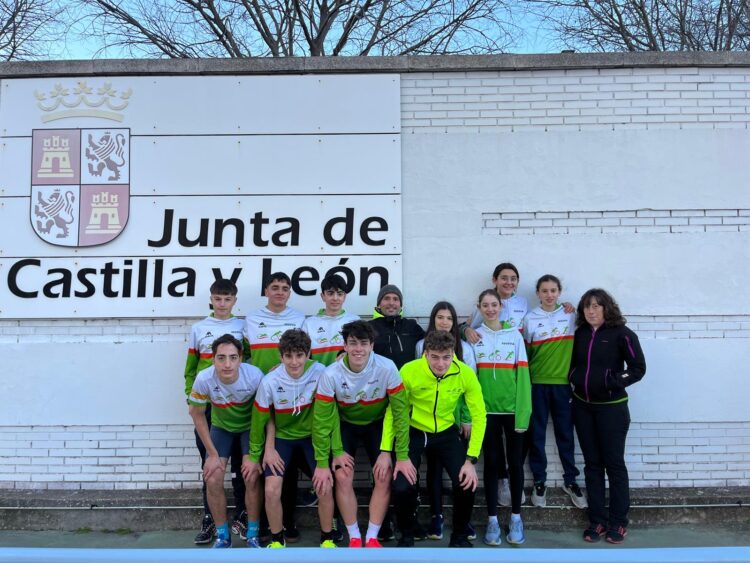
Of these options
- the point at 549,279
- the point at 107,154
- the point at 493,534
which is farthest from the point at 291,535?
the point at 107,154

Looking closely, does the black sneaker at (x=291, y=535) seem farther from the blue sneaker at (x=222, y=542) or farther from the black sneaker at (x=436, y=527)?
the black sneaker at (x=436, y=527)

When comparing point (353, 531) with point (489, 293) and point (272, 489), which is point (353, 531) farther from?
point (489, 293)

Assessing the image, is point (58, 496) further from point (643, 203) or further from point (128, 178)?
point (643, 203)

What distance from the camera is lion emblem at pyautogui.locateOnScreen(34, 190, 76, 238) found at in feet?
16.6

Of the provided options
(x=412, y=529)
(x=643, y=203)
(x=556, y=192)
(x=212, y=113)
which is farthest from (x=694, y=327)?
(x=212, y=113)

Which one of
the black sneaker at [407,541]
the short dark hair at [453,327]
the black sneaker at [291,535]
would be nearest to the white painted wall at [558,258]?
the short dark hair at [453,327]

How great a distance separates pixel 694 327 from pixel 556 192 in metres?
1.58

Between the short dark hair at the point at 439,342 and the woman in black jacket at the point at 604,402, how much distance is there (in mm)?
1105

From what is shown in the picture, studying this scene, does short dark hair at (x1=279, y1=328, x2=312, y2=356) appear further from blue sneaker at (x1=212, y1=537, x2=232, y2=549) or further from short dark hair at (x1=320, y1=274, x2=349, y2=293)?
blue sneaker at (x1=212, y1=537, x2=232, y2=549)

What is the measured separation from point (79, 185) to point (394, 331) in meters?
2.93

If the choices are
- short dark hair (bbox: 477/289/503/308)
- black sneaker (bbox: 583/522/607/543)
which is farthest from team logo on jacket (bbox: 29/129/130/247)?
black sneaker (bbox: 583/522/607/543)

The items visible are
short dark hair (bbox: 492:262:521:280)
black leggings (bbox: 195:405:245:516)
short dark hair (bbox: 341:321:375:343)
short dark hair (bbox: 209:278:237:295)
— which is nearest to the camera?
short dark hair (bbox: 341:321:375:343)

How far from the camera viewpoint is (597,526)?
4.48 metres

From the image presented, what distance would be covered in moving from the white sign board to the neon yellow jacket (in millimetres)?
992
